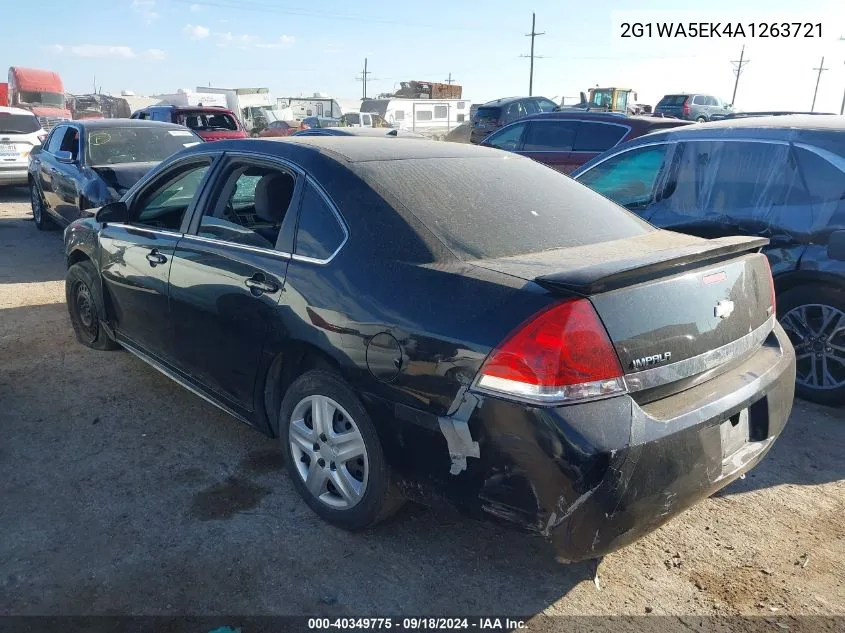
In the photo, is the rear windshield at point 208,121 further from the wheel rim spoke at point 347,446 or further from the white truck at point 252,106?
the white truck at point 252,106

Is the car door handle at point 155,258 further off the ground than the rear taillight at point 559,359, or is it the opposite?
the rear taillight at point 559,359

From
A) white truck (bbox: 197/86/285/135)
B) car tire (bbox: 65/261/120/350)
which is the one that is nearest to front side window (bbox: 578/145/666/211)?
car tire (bbox: 65/261/120/350)

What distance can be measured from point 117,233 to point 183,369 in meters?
1.23

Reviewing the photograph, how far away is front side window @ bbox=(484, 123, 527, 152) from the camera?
10.6 meters

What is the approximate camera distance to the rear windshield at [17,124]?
499 inches

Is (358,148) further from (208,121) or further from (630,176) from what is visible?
(208,121)

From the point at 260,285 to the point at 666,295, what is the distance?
1749 millimetres

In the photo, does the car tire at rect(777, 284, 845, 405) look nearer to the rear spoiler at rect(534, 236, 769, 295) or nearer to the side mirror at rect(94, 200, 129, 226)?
the rear spoiler at rect(534, 236, 769, 295)

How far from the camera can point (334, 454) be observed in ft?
9.43

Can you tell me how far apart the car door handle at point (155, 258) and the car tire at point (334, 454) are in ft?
4.33

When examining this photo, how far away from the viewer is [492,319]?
2.27 m

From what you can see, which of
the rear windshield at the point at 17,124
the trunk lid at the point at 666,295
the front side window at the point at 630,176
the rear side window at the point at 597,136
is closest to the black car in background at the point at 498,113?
the rear side window at the point at 597,136

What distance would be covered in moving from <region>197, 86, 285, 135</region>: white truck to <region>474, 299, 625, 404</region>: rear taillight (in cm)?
3013

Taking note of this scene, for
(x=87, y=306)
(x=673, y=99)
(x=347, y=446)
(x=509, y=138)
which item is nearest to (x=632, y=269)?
(x=347, y=446)
